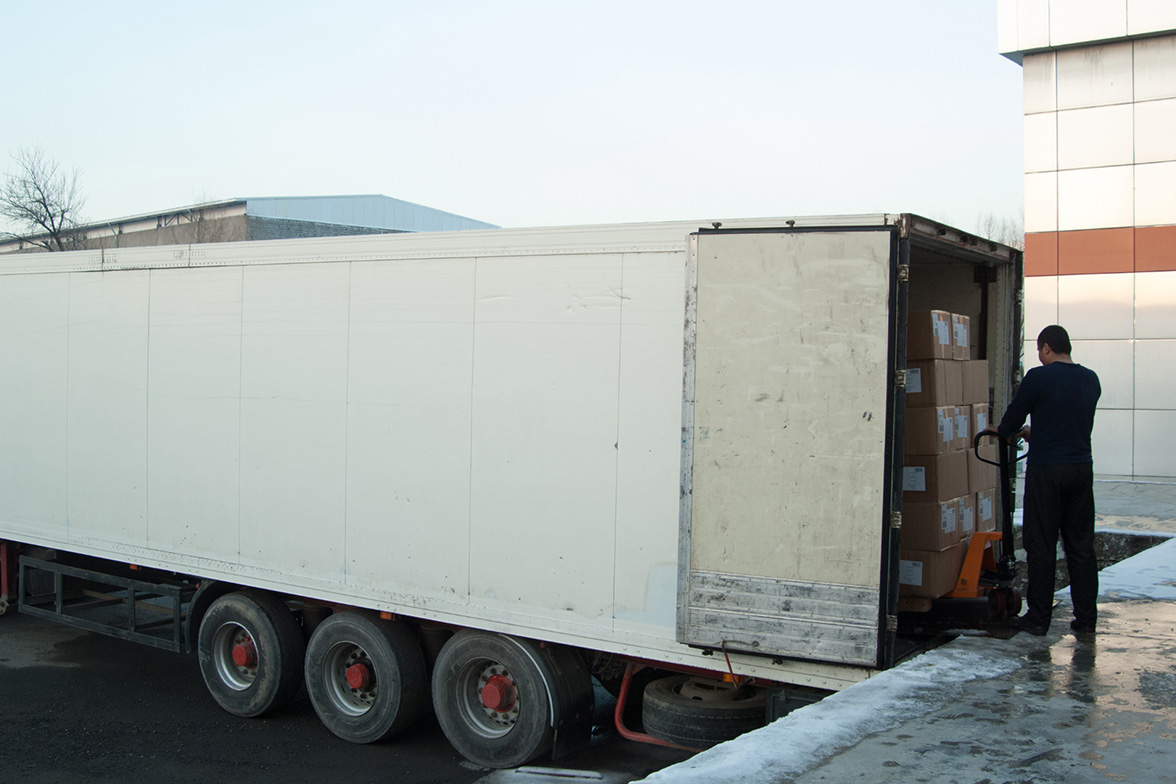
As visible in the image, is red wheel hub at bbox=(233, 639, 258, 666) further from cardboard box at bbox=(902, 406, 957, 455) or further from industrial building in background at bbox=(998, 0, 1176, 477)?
industrial building in background at bbox=(998, 0, 1176, 477)

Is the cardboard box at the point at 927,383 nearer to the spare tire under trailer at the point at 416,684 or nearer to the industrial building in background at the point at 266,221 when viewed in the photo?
the spare tire under trailer at the point at 416,684

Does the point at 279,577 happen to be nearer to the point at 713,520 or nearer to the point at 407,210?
the point at 713,520

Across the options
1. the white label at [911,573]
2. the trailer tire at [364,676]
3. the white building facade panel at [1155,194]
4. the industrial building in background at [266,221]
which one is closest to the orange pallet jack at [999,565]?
the white label at [911,573]

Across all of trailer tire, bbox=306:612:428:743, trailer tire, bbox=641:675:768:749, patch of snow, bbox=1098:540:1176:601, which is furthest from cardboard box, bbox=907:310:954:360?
trailer tire, bbox=306:612:428:743

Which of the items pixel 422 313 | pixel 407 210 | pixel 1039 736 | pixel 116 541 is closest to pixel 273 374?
pixel 422 313

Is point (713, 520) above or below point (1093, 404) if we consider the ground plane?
below

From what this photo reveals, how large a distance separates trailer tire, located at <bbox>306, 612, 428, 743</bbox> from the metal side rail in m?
1.55

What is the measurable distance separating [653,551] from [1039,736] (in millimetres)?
1899

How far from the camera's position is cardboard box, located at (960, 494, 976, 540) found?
18.4ft

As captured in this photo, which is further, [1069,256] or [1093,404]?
[1069,256]

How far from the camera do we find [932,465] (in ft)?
17.3

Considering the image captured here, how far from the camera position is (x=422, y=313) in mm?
5832

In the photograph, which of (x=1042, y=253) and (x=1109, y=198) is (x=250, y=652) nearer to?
(x=1042, y=253)

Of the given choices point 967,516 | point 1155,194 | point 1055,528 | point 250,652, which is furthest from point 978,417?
point 1155,194
